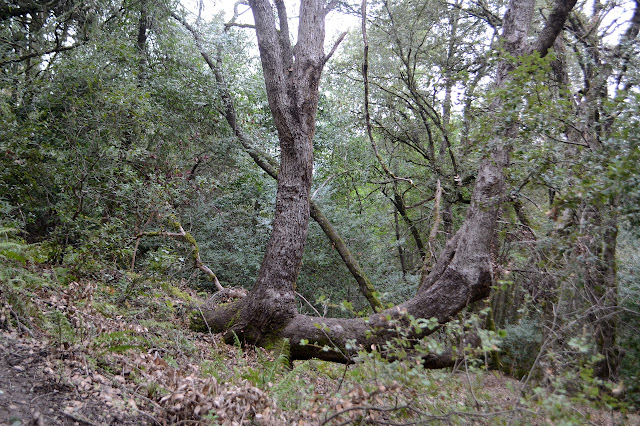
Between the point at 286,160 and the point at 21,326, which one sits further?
the point at 286,160

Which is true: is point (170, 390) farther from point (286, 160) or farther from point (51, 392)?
point (286, 160)

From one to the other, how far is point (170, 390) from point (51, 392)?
73cm

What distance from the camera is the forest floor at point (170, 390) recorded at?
2.49m

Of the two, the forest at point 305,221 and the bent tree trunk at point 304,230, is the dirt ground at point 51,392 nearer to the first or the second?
the forest at point 305,221

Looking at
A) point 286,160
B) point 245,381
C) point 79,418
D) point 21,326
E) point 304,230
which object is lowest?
point 245,381

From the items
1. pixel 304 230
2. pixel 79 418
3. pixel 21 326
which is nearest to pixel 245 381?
pixel 79 418

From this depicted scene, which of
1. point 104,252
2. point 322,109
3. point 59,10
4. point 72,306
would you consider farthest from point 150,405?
point 322,109

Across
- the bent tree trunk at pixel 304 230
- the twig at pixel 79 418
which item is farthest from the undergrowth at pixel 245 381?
the bent tree trunk at pixel 304 230

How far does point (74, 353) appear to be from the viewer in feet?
10.3

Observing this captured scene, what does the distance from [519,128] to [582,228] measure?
3.93 ft

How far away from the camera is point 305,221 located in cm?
593

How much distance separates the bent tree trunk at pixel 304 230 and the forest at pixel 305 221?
3cm

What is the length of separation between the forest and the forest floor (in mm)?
20

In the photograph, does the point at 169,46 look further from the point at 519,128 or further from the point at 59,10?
the point at 519,128
